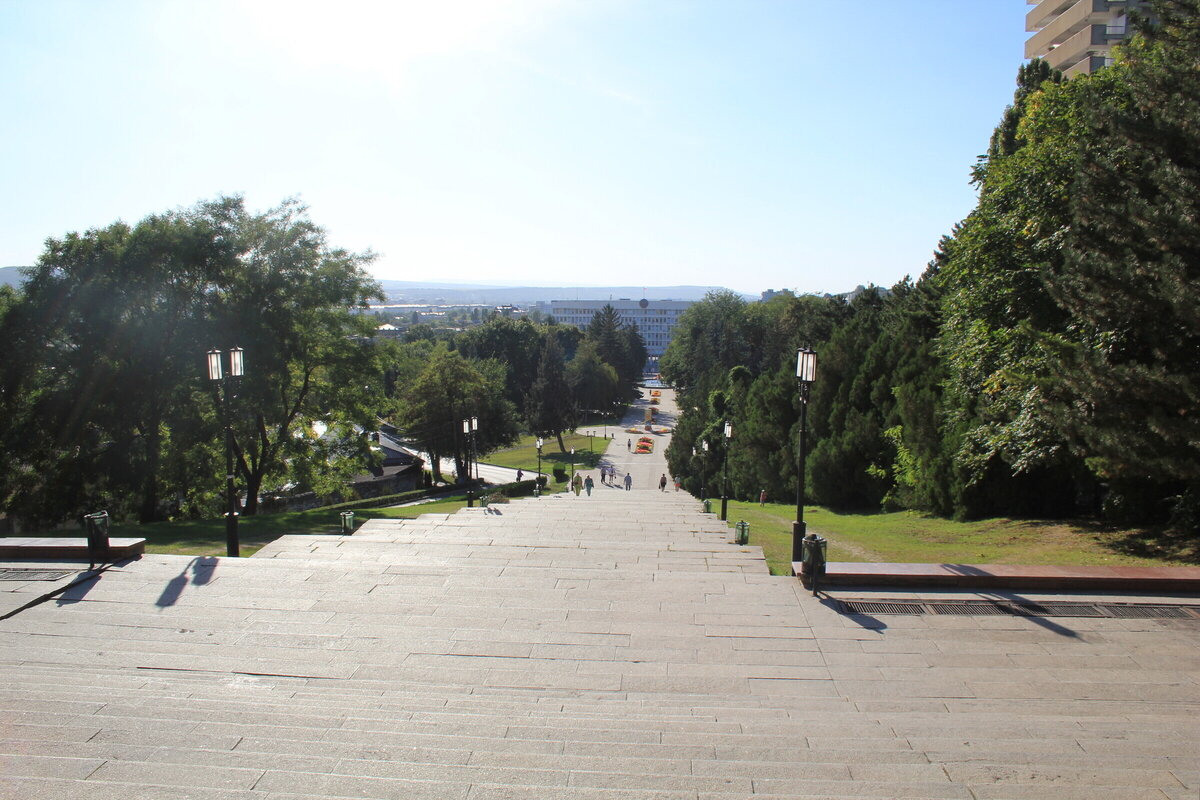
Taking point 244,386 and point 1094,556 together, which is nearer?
point 1094,556

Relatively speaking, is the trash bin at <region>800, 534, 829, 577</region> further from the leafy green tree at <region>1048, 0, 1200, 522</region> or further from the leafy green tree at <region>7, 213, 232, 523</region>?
the leafy green tree at <region>7, 213, 232, 523</region>

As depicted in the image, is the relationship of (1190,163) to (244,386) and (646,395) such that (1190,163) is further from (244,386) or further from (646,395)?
(646,395)

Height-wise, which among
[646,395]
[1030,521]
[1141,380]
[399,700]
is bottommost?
[646,395]

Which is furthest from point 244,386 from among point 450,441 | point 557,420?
point 557,420

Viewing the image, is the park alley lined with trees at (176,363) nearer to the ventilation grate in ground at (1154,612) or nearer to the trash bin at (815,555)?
the trash bin at (815,555)

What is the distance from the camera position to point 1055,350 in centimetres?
1280

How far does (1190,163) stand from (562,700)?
35.8 ft

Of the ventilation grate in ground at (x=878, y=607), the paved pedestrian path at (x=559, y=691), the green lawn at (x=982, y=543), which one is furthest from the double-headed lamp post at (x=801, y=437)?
the ventilation grate in ground at (x=878, y=607)

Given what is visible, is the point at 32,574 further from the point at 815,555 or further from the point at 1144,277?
the point at 1144,277

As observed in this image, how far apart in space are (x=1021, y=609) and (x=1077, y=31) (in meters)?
44.3

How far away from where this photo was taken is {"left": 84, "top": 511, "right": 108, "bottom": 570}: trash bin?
35.0 feet

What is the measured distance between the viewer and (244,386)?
2295 centimetres

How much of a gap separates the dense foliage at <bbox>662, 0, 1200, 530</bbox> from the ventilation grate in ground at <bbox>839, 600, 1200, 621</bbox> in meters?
2.47

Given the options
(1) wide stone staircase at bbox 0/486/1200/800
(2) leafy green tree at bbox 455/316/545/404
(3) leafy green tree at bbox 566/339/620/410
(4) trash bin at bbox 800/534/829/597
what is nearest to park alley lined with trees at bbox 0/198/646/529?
(1) wide stone staircase at bbox 0/486/1200/800
